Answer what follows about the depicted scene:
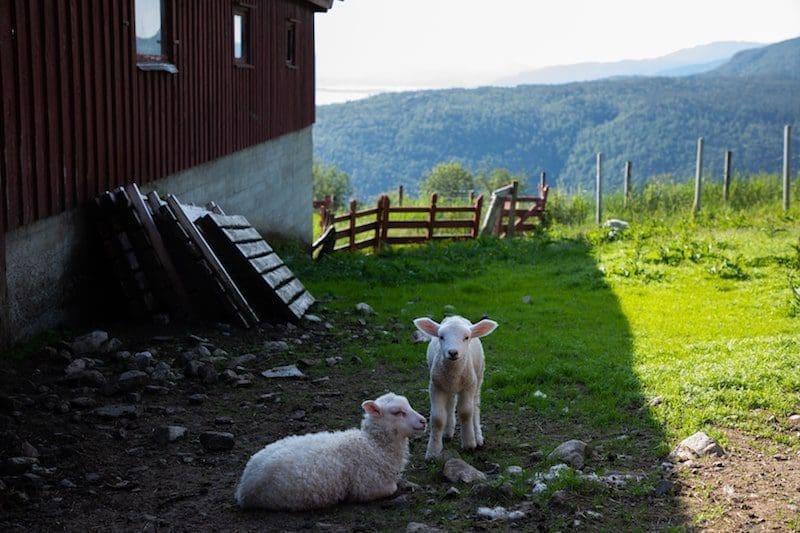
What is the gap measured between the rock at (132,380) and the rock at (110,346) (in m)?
0.71

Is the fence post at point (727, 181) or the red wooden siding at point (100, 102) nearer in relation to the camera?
the red wooden siding at point (100, 102)

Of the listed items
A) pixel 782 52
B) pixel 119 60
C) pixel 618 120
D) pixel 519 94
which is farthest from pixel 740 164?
pixel 119 60

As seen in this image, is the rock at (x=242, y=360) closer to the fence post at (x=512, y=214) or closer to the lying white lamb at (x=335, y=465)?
the lying white lamb at (x=335, y=465)

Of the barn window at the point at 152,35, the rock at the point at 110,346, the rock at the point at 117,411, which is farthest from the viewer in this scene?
the barn window at the point at 152,35

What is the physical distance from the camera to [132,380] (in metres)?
8.16

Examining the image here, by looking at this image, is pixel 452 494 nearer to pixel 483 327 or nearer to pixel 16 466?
pixel 483 327

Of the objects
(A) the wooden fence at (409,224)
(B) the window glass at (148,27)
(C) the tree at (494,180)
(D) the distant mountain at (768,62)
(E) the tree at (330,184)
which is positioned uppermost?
(D) the distant mountain at (768,62)

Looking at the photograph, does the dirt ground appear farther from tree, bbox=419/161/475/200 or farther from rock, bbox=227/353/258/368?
tree, bbox=419/161/475/200

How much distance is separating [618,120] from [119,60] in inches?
4435

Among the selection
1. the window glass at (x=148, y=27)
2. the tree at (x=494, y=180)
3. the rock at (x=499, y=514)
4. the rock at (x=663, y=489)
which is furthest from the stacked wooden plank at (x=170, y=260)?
the tree at (x=494, y=180)

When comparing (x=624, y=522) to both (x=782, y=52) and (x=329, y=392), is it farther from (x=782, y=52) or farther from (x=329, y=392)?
(x=782, y=52)

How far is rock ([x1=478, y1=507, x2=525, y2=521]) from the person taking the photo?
217 inches

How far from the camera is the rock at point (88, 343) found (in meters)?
8.88

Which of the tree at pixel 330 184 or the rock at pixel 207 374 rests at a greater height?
the rock at pixel 207 374
